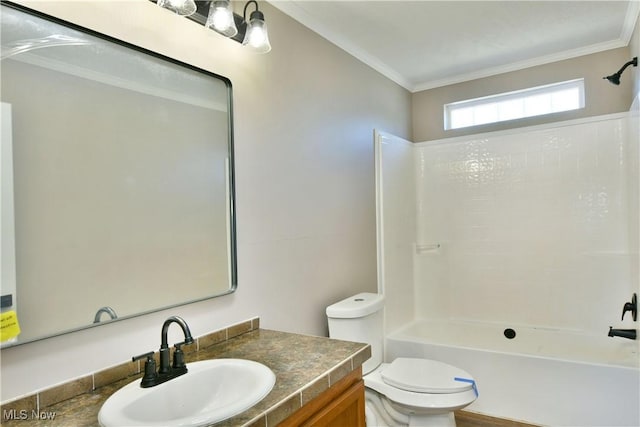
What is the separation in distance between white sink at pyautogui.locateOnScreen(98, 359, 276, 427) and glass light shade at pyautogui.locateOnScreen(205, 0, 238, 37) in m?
1.23

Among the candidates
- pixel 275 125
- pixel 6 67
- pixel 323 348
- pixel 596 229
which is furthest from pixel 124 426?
pixel 596 229

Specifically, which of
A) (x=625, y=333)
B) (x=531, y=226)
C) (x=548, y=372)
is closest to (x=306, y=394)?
(x=548, y=372)

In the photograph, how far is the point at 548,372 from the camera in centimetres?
248

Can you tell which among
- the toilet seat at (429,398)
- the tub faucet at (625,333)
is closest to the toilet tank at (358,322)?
the toilet seat at (429,398)

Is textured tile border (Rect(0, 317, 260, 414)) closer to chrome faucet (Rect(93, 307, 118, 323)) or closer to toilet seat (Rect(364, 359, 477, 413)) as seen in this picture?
chrome faucet (Rect(93, 307, 118, 323))

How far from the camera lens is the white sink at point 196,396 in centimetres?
101

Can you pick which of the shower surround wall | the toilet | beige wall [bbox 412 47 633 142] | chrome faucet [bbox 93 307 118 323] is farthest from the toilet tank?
beige wall [bbox 412 47 633 142]

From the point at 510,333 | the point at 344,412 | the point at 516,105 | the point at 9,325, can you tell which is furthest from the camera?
the point at 516,105

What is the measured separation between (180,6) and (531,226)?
286 cm

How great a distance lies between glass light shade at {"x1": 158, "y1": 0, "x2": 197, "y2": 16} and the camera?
→ 1.40 m

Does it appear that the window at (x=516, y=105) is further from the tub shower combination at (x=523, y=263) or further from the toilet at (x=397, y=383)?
the toilet at (x=397, y=383)

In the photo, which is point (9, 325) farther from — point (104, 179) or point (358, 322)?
point (358, 322)

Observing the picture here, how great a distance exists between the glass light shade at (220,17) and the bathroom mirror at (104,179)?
0.62ft

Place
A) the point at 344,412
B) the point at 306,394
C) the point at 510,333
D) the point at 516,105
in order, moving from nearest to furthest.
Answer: the point at 306,394 < the point at 344,412 < the point at 510,333 < the point at 516,105
